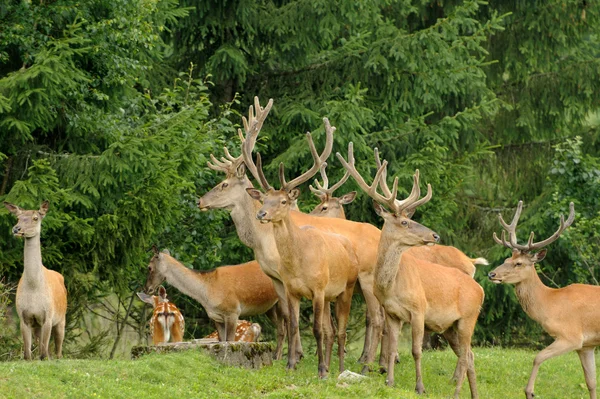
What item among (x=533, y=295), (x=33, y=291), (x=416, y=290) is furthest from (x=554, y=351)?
(x=33, y=291)

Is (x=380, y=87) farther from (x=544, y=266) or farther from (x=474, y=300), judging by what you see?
(x=474, y=300)

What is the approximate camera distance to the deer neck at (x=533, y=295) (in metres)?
13.8

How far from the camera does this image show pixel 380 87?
64.0 feet

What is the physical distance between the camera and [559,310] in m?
13.6

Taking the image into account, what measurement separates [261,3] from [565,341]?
29.7 ft

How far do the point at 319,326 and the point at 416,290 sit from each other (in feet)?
3.82

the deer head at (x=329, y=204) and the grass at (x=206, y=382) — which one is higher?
the deer head at (x=329, y=204)

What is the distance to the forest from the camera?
1499 centimetres

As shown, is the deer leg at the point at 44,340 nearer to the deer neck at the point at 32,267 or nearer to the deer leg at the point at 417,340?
the deer neck at the point at 32,267

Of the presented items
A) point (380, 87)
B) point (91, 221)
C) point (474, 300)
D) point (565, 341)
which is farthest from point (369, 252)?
point (380, 87)

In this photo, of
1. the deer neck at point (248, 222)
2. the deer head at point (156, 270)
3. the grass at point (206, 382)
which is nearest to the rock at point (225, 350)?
the grass at point (206, 382)

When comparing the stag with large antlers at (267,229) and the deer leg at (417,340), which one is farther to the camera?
the stag with large antlers at (267,229)

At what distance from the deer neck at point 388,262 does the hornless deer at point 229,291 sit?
2.95m

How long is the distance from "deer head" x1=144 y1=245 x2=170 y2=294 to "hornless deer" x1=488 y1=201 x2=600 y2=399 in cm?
455
